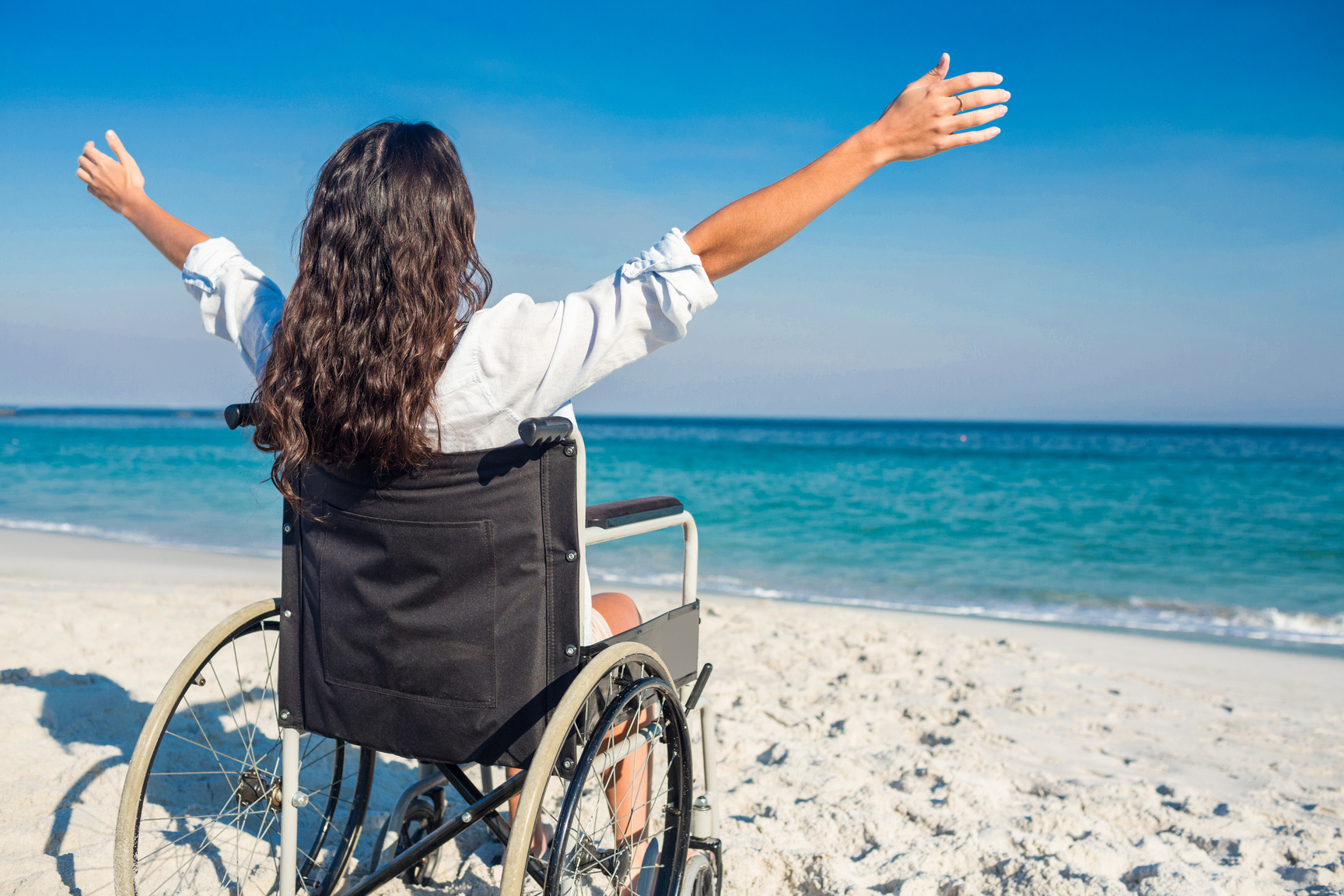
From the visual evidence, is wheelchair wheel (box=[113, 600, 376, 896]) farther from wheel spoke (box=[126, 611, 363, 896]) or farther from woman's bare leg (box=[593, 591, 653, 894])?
woman's bare leg (box=[593, 591, 653, 894])

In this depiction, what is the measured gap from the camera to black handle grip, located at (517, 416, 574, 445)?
1.12m

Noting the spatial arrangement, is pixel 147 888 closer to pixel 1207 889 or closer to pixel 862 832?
pixel 862 832

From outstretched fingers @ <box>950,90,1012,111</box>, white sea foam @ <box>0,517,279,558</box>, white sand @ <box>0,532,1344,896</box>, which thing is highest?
outstretched fingers @ <box>950,90,1012,111</box>

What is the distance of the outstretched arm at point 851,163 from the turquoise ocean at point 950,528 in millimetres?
1211

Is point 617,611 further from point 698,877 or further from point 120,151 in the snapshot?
point 120,151

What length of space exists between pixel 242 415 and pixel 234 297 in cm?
21

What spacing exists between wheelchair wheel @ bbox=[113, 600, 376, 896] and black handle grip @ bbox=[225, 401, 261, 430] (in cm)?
30

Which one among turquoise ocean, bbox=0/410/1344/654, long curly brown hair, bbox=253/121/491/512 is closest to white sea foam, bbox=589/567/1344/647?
turquoise ocean, bbox=0/410/1344/654

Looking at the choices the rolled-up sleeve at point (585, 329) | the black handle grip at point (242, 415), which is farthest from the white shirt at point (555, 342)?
the black handle grip at point (242, 415)

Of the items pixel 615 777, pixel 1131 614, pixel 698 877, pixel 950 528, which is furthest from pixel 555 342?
pixel 950 528

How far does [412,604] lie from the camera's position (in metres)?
1.27

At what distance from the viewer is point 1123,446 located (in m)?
33.0

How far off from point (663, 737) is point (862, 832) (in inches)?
37.7

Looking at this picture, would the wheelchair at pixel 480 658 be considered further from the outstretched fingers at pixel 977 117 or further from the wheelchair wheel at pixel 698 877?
the outstretched fingers at pixel 977 117
